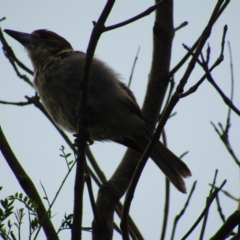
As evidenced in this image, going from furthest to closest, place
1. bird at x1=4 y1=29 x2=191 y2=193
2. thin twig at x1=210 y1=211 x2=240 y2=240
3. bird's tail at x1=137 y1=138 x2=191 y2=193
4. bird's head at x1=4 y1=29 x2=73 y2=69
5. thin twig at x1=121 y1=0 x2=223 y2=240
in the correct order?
bird's head at x1=4 y1=29 x2=73 y2=69 < bird's tail at x1=137 y1=138 x2=191 y2=193 < bird at x1=4 y1=29 x2=191 y2=193 < thin twig at x1=121 y1=0 x2=223 y2=240 < thin twig at x1=210 y1=211 x2=240 y2=240

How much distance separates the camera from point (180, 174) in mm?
4637

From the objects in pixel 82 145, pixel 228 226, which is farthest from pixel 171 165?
pixel 228 226

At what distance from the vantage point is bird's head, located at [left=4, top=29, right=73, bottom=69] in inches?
203

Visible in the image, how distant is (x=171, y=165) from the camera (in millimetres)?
4723

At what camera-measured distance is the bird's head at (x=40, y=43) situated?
5164mm

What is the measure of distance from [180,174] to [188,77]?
218cm

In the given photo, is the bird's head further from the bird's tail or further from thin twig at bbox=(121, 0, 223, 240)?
thin twig at bbox=(121, 0, 223, 240)

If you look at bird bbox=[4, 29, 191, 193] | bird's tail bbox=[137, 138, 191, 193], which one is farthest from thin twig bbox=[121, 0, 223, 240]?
bird's tail bbox=[137, 138, 191, 193]

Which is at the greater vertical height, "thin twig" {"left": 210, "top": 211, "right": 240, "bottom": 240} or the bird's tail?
the bird's tail

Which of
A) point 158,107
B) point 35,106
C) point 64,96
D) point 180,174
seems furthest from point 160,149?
point 35,106

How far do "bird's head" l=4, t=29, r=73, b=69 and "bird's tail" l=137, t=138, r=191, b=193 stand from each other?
1.34m

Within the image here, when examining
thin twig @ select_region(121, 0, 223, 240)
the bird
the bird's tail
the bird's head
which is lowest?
thin twig @ select_region(121, 0, 223, 240)

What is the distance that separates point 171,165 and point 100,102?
37.5 inches

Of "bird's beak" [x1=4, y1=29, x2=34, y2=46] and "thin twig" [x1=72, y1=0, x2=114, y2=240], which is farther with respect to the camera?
"bird's beak" [x1=4, y1=29, x2=34, y2=46]
